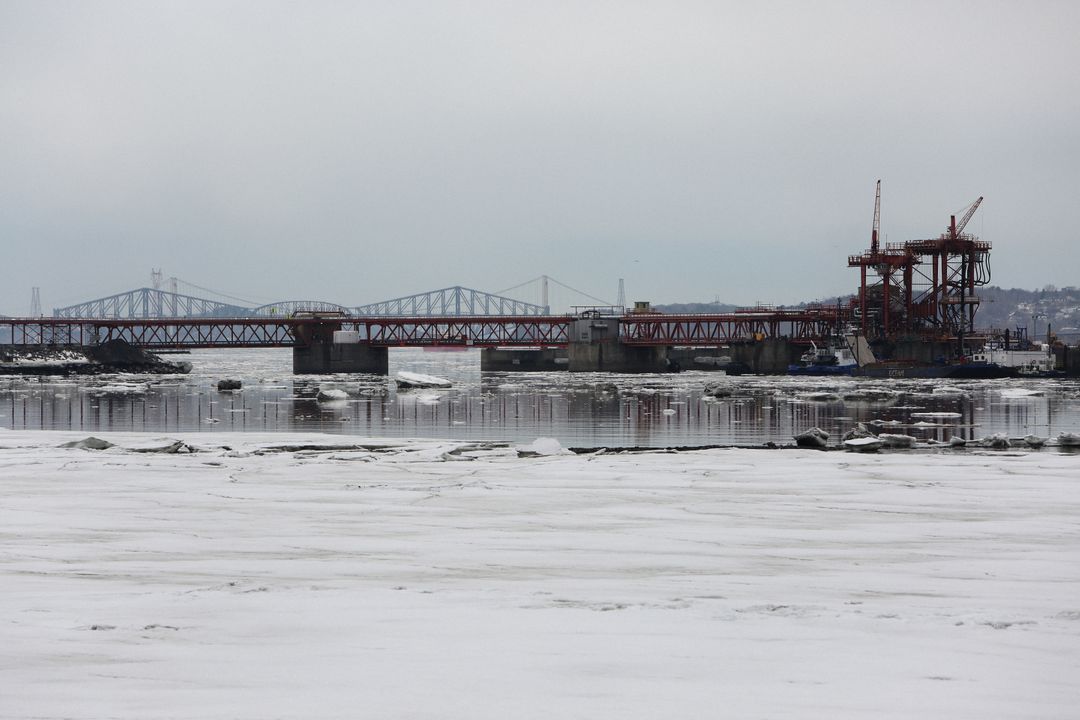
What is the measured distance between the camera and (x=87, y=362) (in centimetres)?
11088

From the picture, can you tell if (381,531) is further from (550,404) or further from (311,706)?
(550,404)

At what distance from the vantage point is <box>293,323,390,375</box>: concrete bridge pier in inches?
5027

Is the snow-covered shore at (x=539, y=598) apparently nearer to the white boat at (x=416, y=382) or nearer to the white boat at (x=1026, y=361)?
the white boat at (x=416, y=382)

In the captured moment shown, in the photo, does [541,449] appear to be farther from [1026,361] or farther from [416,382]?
[1026,361]

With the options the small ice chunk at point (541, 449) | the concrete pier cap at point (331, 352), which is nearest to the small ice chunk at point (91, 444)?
the small ice chunk at point (541, 449)

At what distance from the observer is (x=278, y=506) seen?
44.9ft

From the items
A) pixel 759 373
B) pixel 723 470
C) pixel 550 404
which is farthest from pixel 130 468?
pixel 759 373

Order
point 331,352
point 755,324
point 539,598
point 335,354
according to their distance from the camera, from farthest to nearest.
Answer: point 755,324 → point 331,352 → point 335,354 → point 539,598

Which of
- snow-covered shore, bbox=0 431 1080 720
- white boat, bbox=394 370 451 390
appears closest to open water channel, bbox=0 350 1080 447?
white boat, bbox=394 370 451 390

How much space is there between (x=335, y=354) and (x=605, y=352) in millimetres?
33538

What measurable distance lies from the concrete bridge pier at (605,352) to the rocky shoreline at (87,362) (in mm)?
46261

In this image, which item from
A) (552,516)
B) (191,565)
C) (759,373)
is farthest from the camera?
(759,373)

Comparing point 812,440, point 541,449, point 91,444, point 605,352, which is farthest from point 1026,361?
point 91,444

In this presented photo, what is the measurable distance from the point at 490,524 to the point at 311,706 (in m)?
6.41
